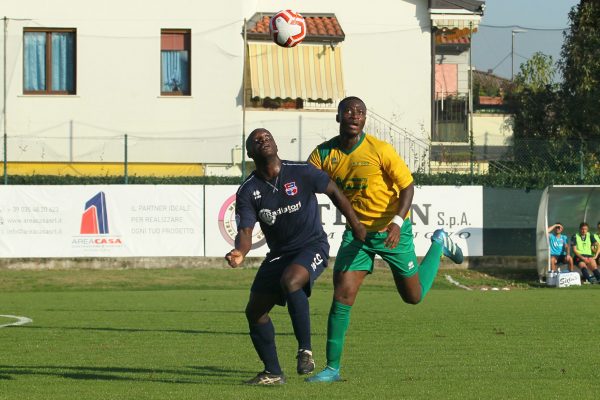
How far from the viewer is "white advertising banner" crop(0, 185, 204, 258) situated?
29.6 meters

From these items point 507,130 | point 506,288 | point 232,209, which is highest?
point 507,130

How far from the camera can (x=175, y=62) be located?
38.4 m

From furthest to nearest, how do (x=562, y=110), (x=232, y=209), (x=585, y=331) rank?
(x=562, y=110), (x=232, y=209), (x=585, y=331)

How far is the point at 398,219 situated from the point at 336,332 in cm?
114

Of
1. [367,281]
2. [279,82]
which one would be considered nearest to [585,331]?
[367,281]

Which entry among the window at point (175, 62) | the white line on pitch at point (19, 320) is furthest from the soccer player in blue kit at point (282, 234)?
the window at point (175, 62)

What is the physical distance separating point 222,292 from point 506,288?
7.00 m

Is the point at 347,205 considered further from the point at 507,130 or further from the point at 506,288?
the point at 507,130

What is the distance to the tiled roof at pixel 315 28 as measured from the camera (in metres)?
38.4

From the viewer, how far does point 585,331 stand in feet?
47.5

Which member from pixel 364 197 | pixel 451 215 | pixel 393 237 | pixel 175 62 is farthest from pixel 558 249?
pixel 393 237

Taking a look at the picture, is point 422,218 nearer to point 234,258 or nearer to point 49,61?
point 49,61

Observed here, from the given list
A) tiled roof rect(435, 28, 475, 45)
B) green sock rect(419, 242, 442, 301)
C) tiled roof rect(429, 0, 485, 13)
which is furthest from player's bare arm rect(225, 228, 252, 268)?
tiled roof rect(435, 28, 475, 45)

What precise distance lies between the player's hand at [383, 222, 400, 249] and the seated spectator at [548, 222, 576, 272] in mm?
18929
